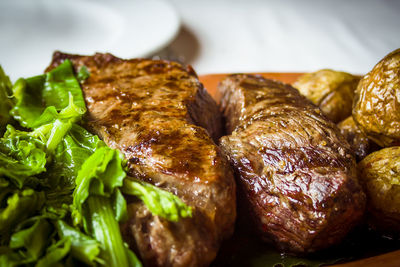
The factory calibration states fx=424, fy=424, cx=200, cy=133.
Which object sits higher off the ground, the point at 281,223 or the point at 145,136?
the point at 145,136

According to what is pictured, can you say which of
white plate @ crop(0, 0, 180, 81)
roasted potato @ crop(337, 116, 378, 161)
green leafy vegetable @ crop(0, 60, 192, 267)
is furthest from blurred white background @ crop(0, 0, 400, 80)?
green leafy vegetable @ crop(0, 60, 192, 267)

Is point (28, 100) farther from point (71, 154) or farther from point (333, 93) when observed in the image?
point (333, 93)

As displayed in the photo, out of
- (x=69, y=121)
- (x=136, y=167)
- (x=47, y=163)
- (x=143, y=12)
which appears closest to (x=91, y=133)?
(x=69, y=121)

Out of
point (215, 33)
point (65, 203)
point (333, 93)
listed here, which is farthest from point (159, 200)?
point (215, 33)

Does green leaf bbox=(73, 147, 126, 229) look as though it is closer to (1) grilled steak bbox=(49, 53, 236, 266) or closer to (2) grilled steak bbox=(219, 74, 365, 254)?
(1) grilled steak bbox=(49, 53, 236, 266)

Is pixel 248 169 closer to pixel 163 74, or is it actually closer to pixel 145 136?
pixel 145 136

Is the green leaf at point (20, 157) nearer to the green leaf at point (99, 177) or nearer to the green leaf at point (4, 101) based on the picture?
the green leaf at point (99, 177)
